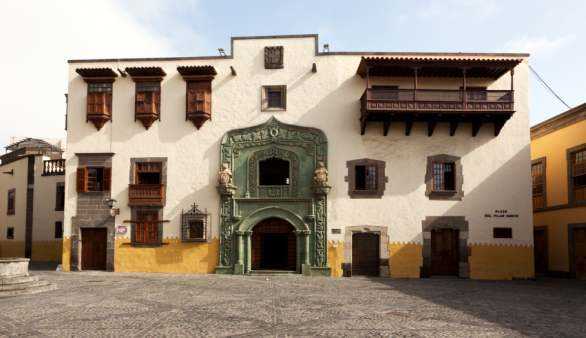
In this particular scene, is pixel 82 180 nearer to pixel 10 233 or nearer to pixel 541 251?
pixel 10 233

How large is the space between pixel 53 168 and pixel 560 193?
30.6 meters

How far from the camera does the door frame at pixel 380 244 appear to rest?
23.5 meters

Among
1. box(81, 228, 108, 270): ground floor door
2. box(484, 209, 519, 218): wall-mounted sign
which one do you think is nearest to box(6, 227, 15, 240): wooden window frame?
box(81, 228, 108, 270): ground floor door

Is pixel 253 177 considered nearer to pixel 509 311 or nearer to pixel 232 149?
pixel 232 149

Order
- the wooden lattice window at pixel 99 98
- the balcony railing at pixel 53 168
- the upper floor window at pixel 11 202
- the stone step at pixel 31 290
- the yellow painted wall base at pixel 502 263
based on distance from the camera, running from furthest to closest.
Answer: the upper floor window at pixel 11 202 < the balcony railing at pixel 53 168 < the wooden lattice window at pixel 99 98 < the yellow painted wall base at pixel 502 263 < the stone step at pixel 31 290

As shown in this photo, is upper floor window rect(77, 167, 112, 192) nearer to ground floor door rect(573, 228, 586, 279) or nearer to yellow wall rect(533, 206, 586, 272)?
yellow wall rect(533, 206, 586, 272)

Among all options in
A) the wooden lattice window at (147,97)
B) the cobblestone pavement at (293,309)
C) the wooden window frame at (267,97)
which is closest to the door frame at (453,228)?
the cobblestone pavement at (293,309)

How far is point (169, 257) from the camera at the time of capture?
2428cm

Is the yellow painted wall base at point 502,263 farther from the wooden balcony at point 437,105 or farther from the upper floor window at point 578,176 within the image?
the wooden balcony at point 437,105

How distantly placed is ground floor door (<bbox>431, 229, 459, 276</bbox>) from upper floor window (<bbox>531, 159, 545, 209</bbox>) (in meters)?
6.28

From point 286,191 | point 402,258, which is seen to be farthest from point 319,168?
point 402,258

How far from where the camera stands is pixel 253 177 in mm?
24391

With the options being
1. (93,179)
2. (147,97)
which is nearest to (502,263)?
(147,97)

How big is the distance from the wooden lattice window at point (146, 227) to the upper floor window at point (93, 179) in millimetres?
2175
